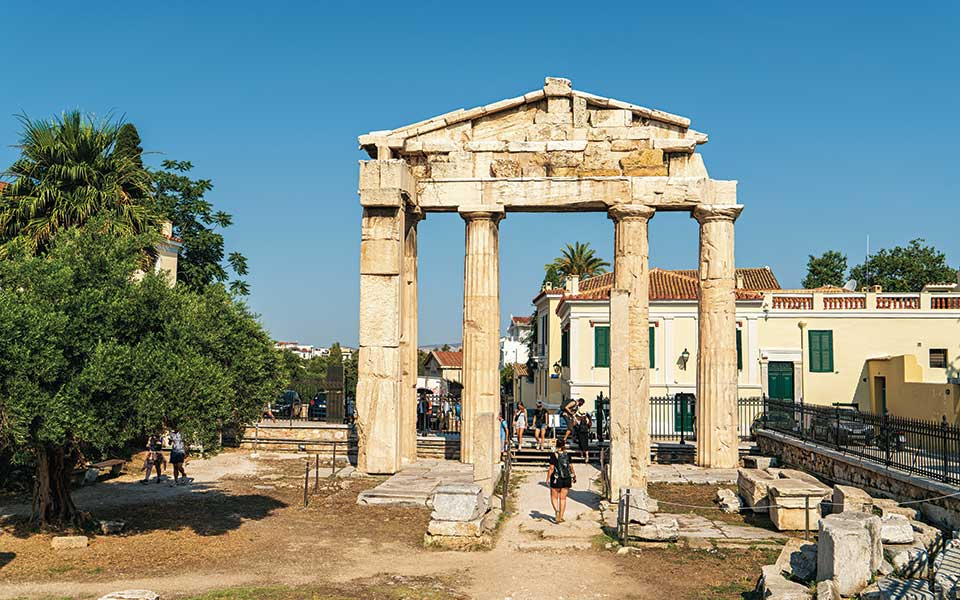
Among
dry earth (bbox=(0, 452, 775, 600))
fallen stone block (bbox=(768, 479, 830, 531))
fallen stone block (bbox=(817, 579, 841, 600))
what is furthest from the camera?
fallen stone block (bbox=(768, 479, 830, 531))

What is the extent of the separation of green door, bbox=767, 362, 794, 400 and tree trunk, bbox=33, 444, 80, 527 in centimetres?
2573

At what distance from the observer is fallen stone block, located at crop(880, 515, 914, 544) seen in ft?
37.0

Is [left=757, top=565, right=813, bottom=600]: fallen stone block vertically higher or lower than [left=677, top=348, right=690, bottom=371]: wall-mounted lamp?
lower

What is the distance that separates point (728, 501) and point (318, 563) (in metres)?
8.62

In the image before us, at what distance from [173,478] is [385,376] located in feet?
19.7

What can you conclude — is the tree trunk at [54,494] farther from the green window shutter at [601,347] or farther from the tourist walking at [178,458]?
Answer: the green window shutter at [601,347]

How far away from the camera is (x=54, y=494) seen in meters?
14.5

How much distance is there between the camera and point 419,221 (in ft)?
74.9

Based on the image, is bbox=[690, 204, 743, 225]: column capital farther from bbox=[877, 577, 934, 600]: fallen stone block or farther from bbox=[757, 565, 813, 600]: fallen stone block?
bbox=[877, 577, 934, 600]: fallen stone block

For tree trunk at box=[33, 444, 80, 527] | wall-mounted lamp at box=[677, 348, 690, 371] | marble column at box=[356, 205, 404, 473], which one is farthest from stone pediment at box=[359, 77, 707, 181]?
wall-mounted lamp at box=[677, 348, 690, 371]

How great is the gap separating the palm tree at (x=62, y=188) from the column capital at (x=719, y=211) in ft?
44.1

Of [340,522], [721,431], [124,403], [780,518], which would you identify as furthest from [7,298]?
[721,431]

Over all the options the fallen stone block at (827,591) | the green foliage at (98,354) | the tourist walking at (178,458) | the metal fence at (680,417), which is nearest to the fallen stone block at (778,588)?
the fallen stone block at (827,591)

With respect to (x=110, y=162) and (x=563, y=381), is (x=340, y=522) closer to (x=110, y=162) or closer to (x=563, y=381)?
(x=110, y=162)
